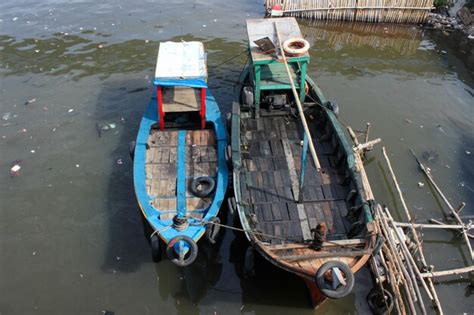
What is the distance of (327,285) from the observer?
6.60m

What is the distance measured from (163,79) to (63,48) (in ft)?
31.3

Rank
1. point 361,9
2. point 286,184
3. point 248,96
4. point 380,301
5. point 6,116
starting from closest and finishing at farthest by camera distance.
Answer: point 380,301, point 286,184, point 248,96, point 6,116, point 361,9

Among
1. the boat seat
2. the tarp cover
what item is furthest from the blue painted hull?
the tarp cover

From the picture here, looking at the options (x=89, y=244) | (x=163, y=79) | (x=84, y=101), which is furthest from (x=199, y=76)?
(x=84, y=101)

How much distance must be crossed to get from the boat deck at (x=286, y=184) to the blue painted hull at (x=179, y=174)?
0.55 m

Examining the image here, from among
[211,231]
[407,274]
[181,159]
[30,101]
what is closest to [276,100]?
[181,159]

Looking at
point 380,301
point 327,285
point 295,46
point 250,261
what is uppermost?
point 295,46

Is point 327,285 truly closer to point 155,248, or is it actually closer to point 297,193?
point 297,193

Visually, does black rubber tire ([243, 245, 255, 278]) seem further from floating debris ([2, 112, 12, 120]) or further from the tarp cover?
floating debris ([2, 112, 12, 120])

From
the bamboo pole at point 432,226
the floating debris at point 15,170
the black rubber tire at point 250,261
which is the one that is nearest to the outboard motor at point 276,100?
the bamboo pole at point 432,226

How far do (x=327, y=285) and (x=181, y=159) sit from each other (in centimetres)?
491

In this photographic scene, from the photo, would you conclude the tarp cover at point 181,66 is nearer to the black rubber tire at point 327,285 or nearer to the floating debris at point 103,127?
the floating debris at point 103,127

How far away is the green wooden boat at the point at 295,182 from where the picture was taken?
277 inches

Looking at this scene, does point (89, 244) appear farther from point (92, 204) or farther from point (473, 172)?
point (473, 172)
